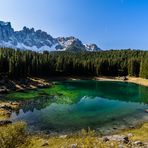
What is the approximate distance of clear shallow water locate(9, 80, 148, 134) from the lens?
220ft

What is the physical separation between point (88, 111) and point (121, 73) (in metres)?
102

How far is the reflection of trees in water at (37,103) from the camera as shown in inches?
3353

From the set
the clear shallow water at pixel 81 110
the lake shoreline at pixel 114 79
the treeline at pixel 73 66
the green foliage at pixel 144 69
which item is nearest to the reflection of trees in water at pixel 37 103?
the clear shallow water at pixel 81 110

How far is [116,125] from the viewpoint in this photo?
67.2 meters

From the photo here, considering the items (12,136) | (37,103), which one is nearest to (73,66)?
(37,103)

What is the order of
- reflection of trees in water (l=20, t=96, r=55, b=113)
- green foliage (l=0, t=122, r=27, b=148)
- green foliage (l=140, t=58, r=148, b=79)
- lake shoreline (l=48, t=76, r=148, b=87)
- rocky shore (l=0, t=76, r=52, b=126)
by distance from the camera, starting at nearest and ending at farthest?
green foliage (l=0, t=122, r=27, b=148) → rocky shore (l=0, t=76, r=52, b=126) → reflection of trees in water (l=20, t=96, r=55, b=113) → lake shoreline (l=48, t=76, r=148, b=87) → green foliage (l=140, t=58, r=148, b=79)

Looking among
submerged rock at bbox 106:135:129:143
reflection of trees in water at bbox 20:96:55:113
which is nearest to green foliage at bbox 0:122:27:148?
submerged rock at bbox 106:135:129:143

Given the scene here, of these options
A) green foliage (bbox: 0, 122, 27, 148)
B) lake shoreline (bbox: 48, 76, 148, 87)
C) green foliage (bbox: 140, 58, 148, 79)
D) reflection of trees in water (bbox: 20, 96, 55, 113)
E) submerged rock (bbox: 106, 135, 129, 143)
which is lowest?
submerged rock (bbox: 106, 135, 129, 143)

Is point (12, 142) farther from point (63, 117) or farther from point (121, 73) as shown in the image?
point (121, 73)

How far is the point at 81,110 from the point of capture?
8400 centimetres

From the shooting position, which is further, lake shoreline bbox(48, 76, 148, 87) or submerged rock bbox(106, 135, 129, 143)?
lake shoreline bbox(48, 76, 148, 87)

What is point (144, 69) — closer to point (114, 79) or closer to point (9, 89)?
point (114, 79)

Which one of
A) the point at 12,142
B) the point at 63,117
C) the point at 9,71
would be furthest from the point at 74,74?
the point at 12,142

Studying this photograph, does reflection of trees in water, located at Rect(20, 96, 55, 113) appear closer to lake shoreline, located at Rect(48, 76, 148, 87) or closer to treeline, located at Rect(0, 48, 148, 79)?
treeline, located at Rect(0, 48, 148, 79)
